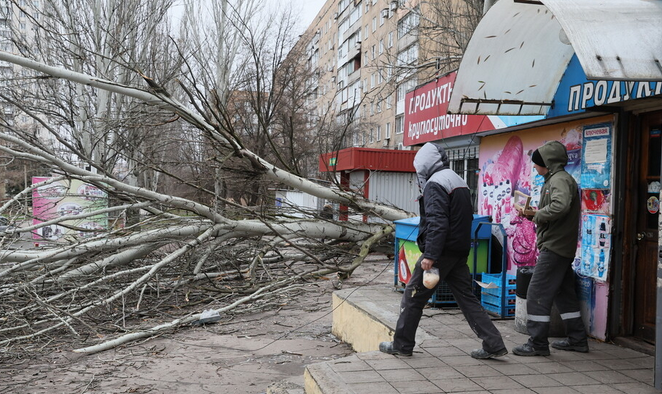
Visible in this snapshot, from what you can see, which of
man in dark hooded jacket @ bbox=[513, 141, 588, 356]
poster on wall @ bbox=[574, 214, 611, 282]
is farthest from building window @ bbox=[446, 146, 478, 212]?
man in dark hooded jacket @ bbox=[513, 141, 588, 356]

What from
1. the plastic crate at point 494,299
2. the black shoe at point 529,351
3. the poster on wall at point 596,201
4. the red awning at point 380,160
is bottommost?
the black shoe at point 529,351

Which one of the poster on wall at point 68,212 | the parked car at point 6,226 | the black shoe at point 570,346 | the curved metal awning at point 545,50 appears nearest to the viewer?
the curved metal awning at point 545,50

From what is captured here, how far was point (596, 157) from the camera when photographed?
5.12 meters

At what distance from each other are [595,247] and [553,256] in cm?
77

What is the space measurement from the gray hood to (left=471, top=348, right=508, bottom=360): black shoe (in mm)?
1406

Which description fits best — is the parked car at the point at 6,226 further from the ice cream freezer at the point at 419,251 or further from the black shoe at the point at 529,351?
the black shoe at the point at 529,351

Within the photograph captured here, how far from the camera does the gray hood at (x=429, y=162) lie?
457cm

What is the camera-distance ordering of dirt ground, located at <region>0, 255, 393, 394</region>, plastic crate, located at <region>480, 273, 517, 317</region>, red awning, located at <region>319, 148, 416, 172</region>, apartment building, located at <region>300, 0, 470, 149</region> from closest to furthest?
dirt ground, located at <region>0, 255, 393, 394</region>
plastic crate, located at <region>480, 273, 517, 317</region>
red awning, located at <region>319, 148, 416, 172</region>
apartment building, located at <region>300, 0, 470, 149</region>

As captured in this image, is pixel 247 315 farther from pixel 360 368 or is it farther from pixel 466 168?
pixel 360 368

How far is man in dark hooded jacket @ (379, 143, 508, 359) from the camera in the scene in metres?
4.31

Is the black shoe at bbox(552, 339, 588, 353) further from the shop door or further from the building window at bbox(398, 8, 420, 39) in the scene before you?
the building window at bbox(398, 8, 420, 39)

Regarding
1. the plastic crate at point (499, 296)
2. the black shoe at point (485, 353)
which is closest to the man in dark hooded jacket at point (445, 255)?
the black shoe at point (485, 353)

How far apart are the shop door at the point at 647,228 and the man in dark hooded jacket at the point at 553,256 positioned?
62cm

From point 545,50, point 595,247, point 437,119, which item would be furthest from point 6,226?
point 595,247
